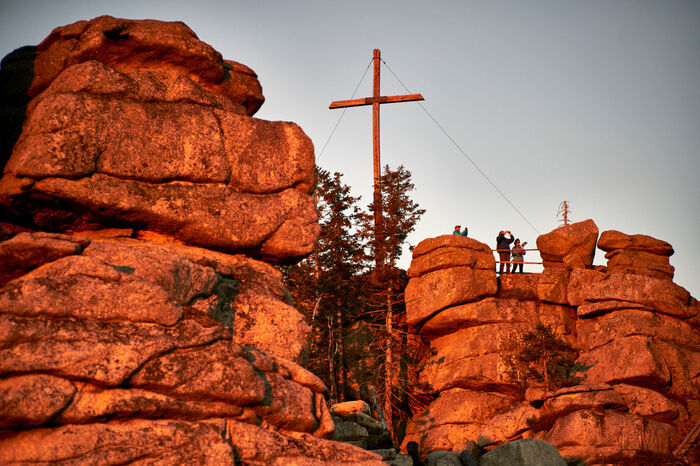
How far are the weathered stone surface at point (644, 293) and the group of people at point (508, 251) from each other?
4.67 meters

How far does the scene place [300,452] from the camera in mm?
11703

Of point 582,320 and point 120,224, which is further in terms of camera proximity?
point 582,320

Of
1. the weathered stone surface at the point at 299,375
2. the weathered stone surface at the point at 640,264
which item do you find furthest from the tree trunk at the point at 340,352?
the weathered stone surface at the point at 299,375

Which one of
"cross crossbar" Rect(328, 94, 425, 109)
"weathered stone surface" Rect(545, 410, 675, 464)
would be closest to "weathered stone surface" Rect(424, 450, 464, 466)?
"weathered stone surface" Rect(545, 410, 675, 464)

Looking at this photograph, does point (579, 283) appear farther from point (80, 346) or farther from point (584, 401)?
point (80, 346)

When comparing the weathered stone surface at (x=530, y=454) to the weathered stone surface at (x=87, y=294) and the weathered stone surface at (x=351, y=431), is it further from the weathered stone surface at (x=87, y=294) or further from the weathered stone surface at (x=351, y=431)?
the weathered stone surface at (x=87, y=294)

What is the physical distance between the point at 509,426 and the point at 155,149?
18451 mm

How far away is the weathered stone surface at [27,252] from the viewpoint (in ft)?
35.2

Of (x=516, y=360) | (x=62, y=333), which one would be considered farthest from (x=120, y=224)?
(x=516, y=360)

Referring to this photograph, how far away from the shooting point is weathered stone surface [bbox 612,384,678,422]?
1007 inches

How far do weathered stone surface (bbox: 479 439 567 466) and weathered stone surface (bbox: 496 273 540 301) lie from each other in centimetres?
1224

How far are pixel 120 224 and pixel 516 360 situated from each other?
20889 mm

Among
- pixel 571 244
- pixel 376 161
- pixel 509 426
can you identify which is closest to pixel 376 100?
pixel 376 161

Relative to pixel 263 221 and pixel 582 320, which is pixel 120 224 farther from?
pixel 582 320
